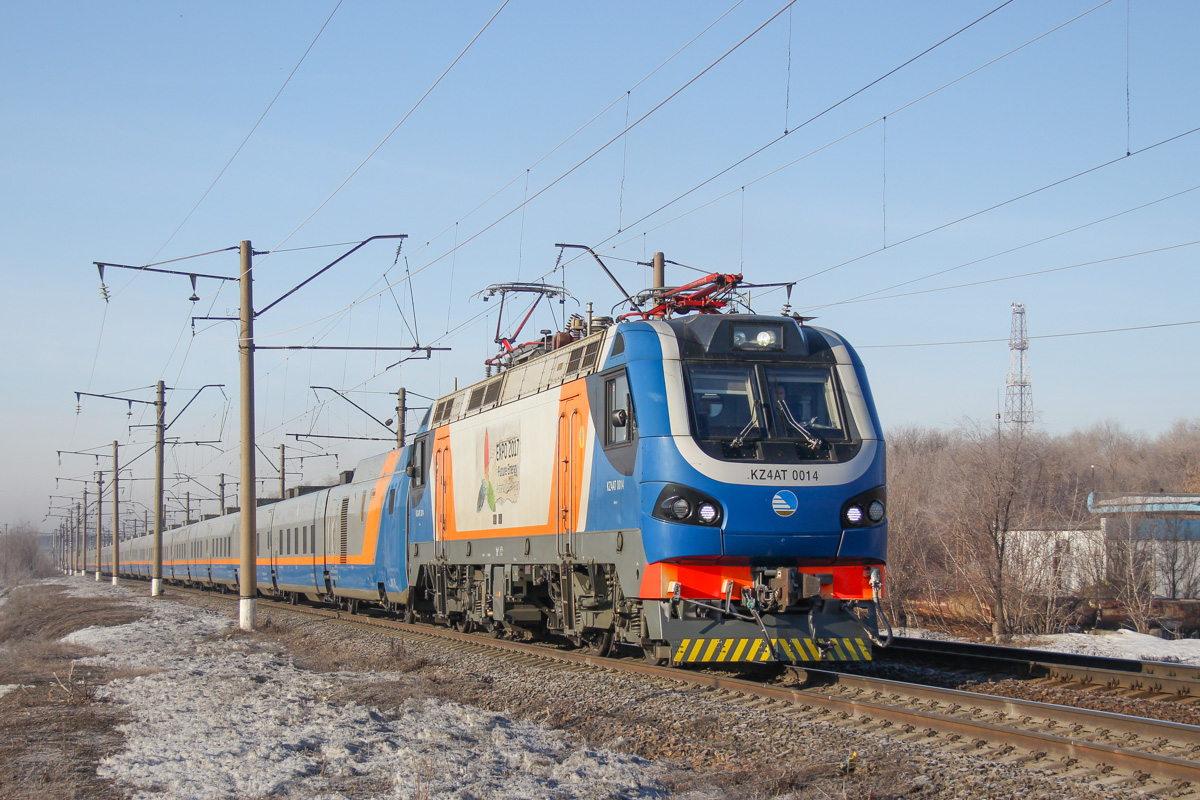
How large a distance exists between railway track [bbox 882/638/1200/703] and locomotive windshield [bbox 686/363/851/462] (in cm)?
316

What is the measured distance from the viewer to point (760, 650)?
1002 cm

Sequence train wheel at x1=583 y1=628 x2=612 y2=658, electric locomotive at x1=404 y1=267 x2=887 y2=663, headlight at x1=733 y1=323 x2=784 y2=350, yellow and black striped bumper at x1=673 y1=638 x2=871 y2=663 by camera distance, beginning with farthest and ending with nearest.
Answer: train wheel at x1=583 y1=628 x2=612 y2=658
headlight at x1=733 y1=323 x2=784 y2=350
electric locomotive at x1=404 y1=267 x2=887 y2=663
yellow and black striped bumper at x1=673 y1=638 x2=871 y2=663

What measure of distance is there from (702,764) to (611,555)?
13.2ft

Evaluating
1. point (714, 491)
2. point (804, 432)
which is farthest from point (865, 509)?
point (714, 491)

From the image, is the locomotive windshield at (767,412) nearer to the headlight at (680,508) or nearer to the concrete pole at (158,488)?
the headlight at (680,508)

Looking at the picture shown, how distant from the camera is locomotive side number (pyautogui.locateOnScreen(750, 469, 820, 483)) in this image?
10219 millimetres

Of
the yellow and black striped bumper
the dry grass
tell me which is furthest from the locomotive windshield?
the dry grass

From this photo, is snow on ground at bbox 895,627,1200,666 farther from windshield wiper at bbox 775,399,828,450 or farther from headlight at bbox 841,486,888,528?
windshield wiper at bbox 775,399,828,450

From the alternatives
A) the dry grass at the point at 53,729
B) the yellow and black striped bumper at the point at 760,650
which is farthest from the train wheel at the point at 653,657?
the dry grass at the point at 53,729

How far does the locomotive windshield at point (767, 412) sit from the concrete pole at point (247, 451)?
38.0 ft

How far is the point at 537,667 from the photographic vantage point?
12.8 m

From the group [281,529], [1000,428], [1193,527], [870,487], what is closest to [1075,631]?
[1000,428]

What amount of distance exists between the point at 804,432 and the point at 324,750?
18.4 ft

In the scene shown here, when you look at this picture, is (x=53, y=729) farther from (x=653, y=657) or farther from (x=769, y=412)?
(x=769, y=412)
